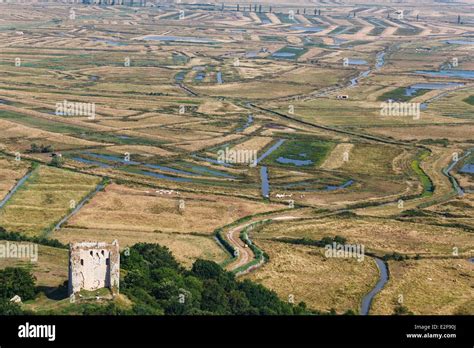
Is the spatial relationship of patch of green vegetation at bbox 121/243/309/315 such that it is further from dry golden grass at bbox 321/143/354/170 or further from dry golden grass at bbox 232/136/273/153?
dry golden grass at bbox 232/136/273/153

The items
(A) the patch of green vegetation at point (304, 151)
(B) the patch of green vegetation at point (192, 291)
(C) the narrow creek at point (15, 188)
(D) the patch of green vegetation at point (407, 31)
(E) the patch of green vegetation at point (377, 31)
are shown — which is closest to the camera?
(B) the patch of green vegetation at point (192, 291)

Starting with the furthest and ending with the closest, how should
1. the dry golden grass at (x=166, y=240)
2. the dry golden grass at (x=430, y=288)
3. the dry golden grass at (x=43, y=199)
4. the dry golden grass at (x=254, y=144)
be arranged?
the dry golden grass at (x=254, y=144) < the dry golden grass at (x=43, y=199) < the dry golden grass at (x=166, y=240) < the dry golden grass at (x=430, y=288)

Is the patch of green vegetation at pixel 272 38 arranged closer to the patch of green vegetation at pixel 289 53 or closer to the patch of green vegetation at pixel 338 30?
the patch of green vegetation at pixel 289 53

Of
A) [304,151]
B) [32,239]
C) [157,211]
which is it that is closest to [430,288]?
[157,211]

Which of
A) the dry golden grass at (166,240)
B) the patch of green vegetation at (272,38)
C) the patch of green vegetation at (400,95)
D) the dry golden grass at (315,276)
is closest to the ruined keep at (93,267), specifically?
the dry golden grass at (315,276)
